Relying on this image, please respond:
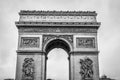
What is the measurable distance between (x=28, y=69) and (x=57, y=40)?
493 cm

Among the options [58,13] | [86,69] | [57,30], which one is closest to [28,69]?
[57,30]

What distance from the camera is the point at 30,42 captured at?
93.3 feet

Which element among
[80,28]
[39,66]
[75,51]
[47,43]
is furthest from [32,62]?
[80,28]

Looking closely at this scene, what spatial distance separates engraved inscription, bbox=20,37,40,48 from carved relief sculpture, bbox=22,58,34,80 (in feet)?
5.66

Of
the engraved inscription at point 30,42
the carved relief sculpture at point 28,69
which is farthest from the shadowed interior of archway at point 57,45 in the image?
the carved relief sculpture at point 28,69

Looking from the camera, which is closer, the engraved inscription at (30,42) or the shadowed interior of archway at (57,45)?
the engraved inscription at (30,42)

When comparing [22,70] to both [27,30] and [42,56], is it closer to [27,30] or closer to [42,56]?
[42,56]

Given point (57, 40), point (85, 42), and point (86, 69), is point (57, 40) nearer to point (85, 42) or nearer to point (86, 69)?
point (85, 42)

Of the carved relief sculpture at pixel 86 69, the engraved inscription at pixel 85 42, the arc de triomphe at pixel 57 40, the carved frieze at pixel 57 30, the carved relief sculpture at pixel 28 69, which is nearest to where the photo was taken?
the carved relief sculpture at pixel 28 69

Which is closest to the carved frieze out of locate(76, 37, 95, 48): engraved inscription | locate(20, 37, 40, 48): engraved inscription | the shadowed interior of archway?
locate(20, 37, 40, 48): engraved inscription

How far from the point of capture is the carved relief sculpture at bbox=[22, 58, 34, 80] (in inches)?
1062

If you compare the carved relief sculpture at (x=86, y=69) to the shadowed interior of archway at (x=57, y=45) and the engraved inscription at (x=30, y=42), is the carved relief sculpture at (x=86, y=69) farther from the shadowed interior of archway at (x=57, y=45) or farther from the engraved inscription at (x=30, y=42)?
the engraved inscription at (x=30, y=42)

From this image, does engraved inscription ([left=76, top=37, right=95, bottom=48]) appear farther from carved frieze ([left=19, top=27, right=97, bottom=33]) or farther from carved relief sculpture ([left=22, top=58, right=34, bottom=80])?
carved relief sculpture ([left=22, top=58, right=34, bottom=80])

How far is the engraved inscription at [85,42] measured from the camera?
2846cm
